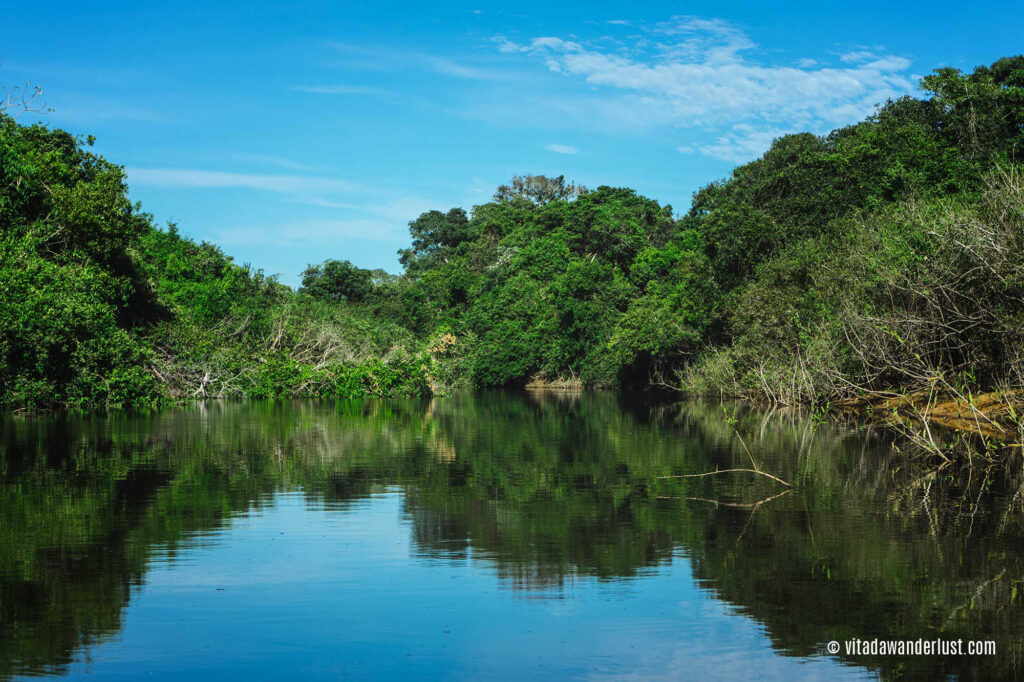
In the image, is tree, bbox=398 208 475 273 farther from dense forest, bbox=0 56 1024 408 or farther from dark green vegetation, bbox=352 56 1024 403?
dense forest, bbox=0 56 1024 408

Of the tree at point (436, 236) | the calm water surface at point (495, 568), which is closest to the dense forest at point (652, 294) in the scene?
the calm water surface at point (495, 568)

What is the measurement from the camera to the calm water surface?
231 inches

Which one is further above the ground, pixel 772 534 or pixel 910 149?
pixel 910 149

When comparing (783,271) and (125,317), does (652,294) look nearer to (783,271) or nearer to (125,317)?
(783,271)

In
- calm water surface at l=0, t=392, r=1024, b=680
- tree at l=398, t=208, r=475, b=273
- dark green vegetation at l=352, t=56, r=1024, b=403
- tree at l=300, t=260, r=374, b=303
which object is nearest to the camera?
calm water surface at l=0, t=392, r=1024, b=680

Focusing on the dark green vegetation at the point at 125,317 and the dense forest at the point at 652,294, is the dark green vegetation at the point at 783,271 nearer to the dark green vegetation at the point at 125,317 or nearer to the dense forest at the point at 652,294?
the dense forest at the point at 652,294

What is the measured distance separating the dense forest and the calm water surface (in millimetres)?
5344

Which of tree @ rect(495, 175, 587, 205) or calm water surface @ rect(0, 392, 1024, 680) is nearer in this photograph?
calm water surface @ rect(0, 392, 1024, 680)

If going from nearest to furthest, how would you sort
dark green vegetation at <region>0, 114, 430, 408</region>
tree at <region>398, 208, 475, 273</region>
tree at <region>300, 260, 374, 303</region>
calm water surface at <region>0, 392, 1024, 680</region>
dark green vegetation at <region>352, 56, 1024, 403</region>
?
calm water surface at <region>0, 392, 1024, 680</region>
dark green vegetation at <region>352, 56, 1024, 403</region>
dark green vegetation at <region>0, 114, 430, 408</region>
tree at <region>300, 260, 374, 303</region>
tree at <region>398, 208, 475, 273</region>

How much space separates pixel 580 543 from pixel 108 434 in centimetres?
1516

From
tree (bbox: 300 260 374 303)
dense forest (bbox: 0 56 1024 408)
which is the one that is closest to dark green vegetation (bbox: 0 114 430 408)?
dense forest (bbox: 0 56 1024 408)

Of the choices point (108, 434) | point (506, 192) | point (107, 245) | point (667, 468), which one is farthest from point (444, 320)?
point (667, 468)

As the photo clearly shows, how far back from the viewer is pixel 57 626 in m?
6.35

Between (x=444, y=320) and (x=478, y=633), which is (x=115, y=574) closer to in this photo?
(x=478, y=633)
